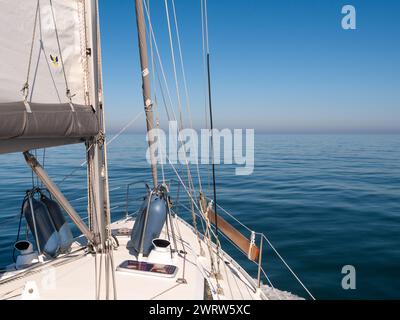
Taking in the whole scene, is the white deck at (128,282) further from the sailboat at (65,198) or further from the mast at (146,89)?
the mast at (146,89)

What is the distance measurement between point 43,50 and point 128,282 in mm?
3164

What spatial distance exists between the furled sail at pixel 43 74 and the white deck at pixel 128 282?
5.95ft

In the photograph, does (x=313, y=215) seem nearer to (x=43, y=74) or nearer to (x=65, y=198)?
(x=65, y=198)

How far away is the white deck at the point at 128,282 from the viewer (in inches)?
148

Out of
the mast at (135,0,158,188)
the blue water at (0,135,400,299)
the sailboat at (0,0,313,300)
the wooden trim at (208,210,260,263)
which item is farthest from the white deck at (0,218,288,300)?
the mast at (135,0,158,188)

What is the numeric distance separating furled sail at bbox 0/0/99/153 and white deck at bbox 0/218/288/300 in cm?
181

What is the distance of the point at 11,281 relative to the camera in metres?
4.04

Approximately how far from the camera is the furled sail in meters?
3.03

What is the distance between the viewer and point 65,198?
4262 millimetres
